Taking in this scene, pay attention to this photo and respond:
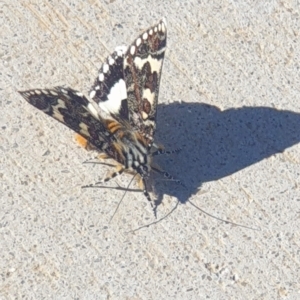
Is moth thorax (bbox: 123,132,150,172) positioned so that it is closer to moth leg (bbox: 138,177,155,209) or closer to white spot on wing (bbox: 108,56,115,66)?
moth leg (bbox: 138,177,155,209)

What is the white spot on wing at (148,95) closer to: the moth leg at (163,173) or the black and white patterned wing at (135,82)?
the black and white patterned wing at (135,82)

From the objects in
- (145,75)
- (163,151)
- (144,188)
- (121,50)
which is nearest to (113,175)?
(144,188)

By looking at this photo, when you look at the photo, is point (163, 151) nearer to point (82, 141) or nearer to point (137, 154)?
point (137, 154)

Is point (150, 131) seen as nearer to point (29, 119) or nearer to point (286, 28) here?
point (29, 119)

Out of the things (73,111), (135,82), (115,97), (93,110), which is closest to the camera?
(73,111)

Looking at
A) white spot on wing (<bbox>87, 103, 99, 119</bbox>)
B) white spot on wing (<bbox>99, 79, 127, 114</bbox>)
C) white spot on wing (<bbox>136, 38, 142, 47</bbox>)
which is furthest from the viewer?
white spot on wing (<bbox>99, 79, 127, 114</bbox>)

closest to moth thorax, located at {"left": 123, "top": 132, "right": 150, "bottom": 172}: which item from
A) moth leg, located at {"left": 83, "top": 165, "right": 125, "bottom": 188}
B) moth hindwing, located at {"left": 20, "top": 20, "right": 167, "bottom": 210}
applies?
moth hindwing, located at {"left": 20, "top": 20, "right": 167, "bottom": 210}

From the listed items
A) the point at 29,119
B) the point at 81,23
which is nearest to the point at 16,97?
the point at 29,119

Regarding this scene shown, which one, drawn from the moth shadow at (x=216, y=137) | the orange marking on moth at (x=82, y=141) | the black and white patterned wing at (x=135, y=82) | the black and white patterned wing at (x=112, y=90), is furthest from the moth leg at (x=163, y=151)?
the orange marking on moth at (x=82, y=141)
